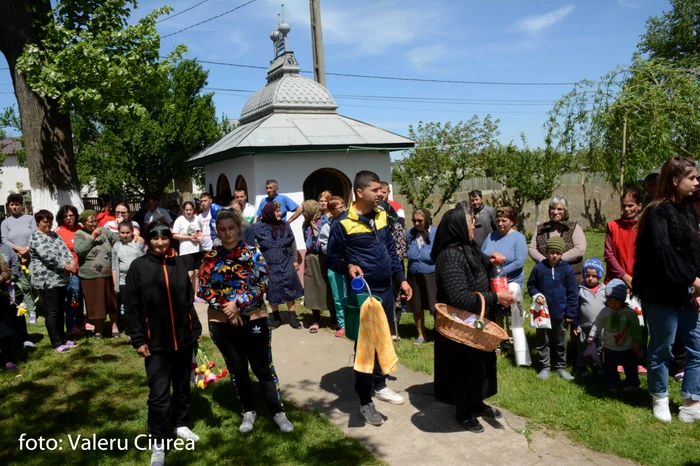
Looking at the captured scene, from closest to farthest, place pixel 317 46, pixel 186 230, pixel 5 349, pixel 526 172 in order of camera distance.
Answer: pixel 5 349
pixel 186 230
pixel 317 46
pixel 526 172

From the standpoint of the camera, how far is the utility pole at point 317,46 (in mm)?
14211

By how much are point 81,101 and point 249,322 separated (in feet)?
18.9

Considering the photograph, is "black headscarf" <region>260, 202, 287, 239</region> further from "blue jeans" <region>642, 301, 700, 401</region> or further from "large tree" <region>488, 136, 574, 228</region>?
"large tree" <region>488, 136, 574, 228</region>

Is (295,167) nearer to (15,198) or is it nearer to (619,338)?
(15,198)

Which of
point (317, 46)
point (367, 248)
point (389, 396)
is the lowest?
point (389, 396)

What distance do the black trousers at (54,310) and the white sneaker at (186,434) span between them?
11.3ft

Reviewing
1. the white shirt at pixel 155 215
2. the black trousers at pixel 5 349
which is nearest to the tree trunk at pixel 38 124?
the white shirt at pixel 155 215

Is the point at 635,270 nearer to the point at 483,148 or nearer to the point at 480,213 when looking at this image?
the point at 480,213

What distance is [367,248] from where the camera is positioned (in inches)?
191

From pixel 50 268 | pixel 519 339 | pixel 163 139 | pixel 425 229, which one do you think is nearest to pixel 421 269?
pixel 425 229

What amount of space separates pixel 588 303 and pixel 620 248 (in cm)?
72

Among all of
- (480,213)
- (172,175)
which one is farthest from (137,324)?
(172,175)

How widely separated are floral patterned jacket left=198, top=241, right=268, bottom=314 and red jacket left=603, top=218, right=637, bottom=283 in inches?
144

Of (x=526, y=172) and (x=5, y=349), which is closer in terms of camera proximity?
(x=5, y=349)
